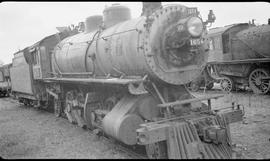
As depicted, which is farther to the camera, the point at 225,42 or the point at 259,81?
the point at 225,42

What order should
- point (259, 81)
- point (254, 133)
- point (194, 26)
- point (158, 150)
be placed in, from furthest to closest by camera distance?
point (259, 81) < point (254, 133) < point (194, 26) < point (158, 150)

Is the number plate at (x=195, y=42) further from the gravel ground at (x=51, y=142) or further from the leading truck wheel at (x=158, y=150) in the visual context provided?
the gravel ground at (x=51, y=142)

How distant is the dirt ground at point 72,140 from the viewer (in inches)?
249

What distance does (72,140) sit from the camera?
7742 millimetres

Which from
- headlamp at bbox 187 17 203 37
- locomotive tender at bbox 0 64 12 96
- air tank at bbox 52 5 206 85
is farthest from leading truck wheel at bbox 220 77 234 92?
locomotive tender at bbox 0 64 12 96

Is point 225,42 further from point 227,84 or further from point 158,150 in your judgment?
point 158,150

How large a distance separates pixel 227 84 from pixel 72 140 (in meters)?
10.3

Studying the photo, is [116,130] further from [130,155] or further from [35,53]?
[35,53]

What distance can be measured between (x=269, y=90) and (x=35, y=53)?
10441 millimetres

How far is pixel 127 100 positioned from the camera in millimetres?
6293

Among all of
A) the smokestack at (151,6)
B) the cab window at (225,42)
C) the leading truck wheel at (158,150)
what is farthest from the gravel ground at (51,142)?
the cab window at (225,42)

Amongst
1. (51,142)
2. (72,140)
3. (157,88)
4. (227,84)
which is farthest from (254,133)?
(227,84)

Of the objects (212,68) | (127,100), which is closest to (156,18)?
(127,100)

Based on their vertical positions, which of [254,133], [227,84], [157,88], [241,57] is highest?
[241,57]
